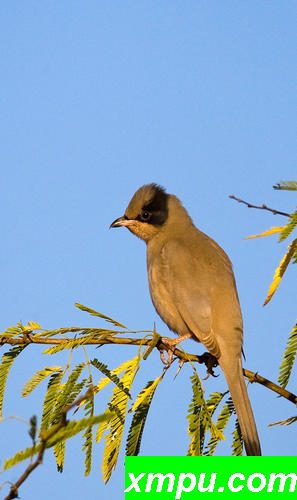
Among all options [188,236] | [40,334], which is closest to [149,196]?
[188,236]

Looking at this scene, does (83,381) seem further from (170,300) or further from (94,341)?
(170,300)

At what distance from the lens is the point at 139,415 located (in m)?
3.92

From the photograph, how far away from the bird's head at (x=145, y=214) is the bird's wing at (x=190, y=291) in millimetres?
911

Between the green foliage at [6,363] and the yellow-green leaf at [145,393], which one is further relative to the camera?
the yellow-green leaf at [145,393]

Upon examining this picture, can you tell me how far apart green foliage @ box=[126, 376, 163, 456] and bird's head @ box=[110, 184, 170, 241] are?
4184mm

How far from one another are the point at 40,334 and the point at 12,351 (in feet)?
0.62

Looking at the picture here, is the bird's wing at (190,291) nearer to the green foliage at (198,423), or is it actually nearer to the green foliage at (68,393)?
the green foliage at (198,423)

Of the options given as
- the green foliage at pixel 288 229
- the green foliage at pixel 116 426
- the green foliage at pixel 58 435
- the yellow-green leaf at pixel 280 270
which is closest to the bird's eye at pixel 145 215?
the green foliage at pixel 116 426

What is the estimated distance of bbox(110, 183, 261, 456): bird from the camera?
631 cm

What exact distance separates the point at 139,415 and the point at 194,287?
9.52ft

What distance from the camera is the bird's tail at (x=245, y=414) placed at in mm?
4969

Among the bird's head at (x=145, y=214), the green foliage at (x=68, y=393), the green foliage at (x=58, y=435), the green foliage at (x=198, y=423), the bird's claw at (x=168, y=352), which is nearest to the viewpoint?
the green foliage at (x=58, y=435)

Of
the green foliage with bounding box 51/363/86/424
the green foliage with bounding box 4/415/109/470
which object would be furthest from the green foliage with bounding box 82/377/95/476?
the green foliage with bounding box 4/415/109/470

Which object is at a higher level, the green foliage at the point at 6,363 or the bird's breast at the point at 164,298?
the bird's breast at the point at 164,298
